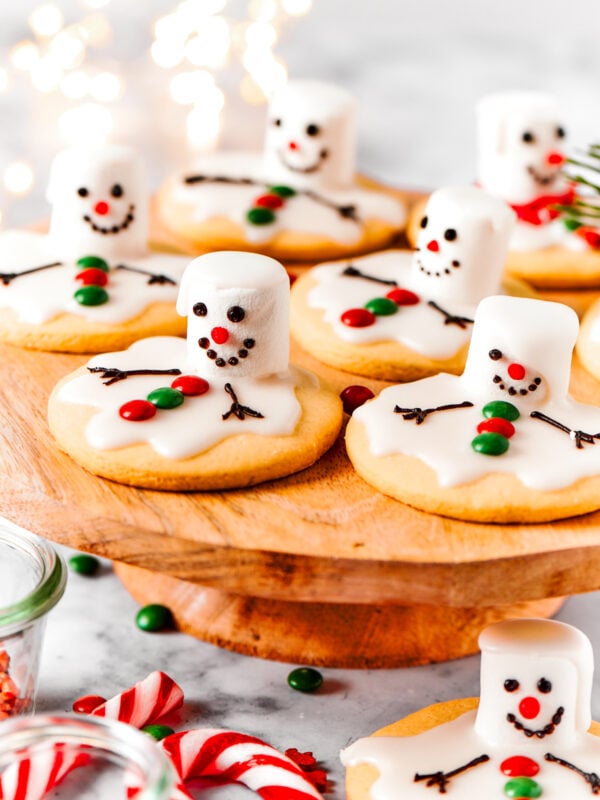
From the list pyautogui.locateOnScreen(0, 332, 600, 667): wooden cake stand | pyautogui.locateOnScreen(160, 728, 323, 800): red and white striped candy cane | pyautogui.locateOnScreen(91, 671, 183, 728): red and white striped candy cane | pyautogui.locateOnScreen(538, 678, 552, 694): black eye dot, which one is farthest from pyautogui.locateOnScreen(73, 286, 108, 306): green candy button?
pyautogui.locateOnScreen(538, 678, 552, 694): black eye dot

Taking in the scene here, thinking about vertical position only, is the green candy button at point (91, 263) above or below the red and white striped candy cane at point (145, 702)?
above

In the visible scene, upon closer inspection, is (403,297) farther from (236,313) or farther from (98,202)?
(98,202)

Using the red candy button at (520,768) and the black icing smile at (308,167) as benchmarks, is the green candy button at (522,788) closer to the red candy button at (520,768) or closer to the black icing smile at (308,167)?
the red candy button at (520,768)

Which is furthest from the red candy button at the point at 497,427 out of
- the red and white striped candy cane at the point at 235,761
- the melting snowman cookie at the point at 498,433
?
the red and white striped candy cane at the point at 235,761

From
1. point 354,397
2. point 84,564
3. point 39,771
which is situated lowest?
point 84,564

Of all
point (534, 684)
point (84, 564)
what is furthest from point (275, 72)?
point (534, 684)

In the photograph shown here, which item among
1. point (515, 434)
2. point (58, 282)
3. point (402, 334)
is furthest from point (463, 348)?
point (58, 282)

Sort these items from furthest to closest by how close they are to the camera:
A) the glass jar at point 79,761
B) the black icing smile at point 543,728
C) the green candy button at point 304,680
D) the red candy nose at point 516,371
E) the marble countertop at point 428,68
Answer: the marble countertop at point 428,68, the green candy button at point 304,680, the red candy nose at point 516,371, the black icing smile at point 543,728, the glass jar at point 79,761
